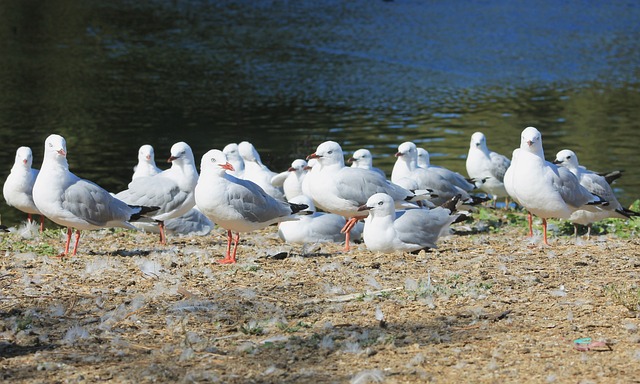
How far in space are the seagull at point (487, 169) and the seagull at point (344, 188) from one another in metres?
4.08

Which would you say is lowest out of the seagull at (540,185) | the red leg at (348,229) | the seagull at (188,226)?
the seagull at (188,226)

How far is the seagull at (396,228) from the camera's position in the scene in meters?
9.62

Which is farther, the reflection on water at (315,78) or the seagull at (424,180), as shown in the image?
the reflection on water at (315,78)

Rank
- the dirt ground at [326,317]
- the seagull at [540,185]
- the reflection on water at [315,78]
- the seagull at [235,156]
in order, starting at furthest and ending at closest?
1. the reflection on water at [315,78]
2. the seagull at [235,156]
3. the seagull at [540,185]
4. the dirt ground at [326,317]

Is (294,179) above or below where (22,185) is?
below

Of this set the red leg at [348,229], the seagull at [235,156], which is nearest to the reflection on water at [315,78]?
the seagull at [235,156]

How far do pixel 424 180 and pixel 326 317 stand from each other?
6695 mm

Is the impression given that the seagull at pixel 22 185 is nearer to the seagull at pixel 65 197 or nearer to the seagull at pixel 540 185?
the seagull at pixel 65 197

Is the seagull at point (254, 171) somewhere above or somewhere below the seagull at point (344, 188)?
Result: below

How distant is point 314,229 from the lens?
38.0ft

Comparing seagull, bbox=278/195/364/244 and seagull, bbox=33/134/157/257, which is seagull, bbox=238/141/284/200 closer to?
seagull, bbox=278/195/364/244

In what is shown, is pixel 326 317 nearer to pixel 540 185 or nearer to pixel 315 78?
pixel 540 185

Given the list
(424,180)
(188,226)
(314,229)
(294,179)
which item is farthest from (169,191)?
(424,180)

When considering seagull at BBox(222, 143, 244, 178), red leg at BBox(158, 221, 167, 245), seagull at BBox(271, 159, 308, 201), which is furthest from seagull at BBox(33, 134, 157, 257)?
seagull at BBox(222, 143, 244, 178)
